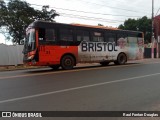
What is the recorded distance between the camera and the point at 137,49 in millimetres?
25047

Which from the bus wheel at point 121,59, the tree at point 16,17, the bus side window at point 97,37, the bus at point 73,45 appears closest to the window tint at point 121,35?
the bus at point 73,45

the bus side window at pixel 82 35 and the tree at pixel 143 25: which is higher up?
the tree at pixel 143 25

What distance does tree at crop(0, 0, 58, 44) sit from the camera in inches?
1848

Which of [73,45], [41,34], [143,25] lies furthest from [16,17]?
[41,34]

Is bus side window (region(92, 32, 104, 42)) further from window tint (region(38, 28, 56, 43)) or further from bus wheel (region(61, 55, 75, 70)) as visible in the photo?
window tint (region(38, 28, 56, 43))

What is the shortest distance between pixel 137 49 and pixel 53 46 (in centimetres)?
969

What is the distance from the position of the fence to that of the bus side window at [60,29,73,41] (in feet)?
30.8

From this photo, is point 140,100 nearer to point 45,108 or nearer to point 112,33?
point 45,108

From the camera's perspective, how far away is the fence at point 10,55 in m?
26.3

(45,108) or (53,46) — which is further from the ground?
(53,46)

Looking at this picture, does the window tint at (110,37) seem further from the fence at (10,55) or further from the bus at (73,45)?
the fence at (10,55)

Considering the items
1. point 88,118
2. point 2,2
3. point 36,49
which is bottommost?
point 88,118

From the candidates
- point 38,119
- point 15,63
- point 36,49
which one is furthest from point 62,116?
point 15,63

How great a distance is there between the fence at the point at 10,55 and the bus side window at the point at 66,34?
939 centimetres
